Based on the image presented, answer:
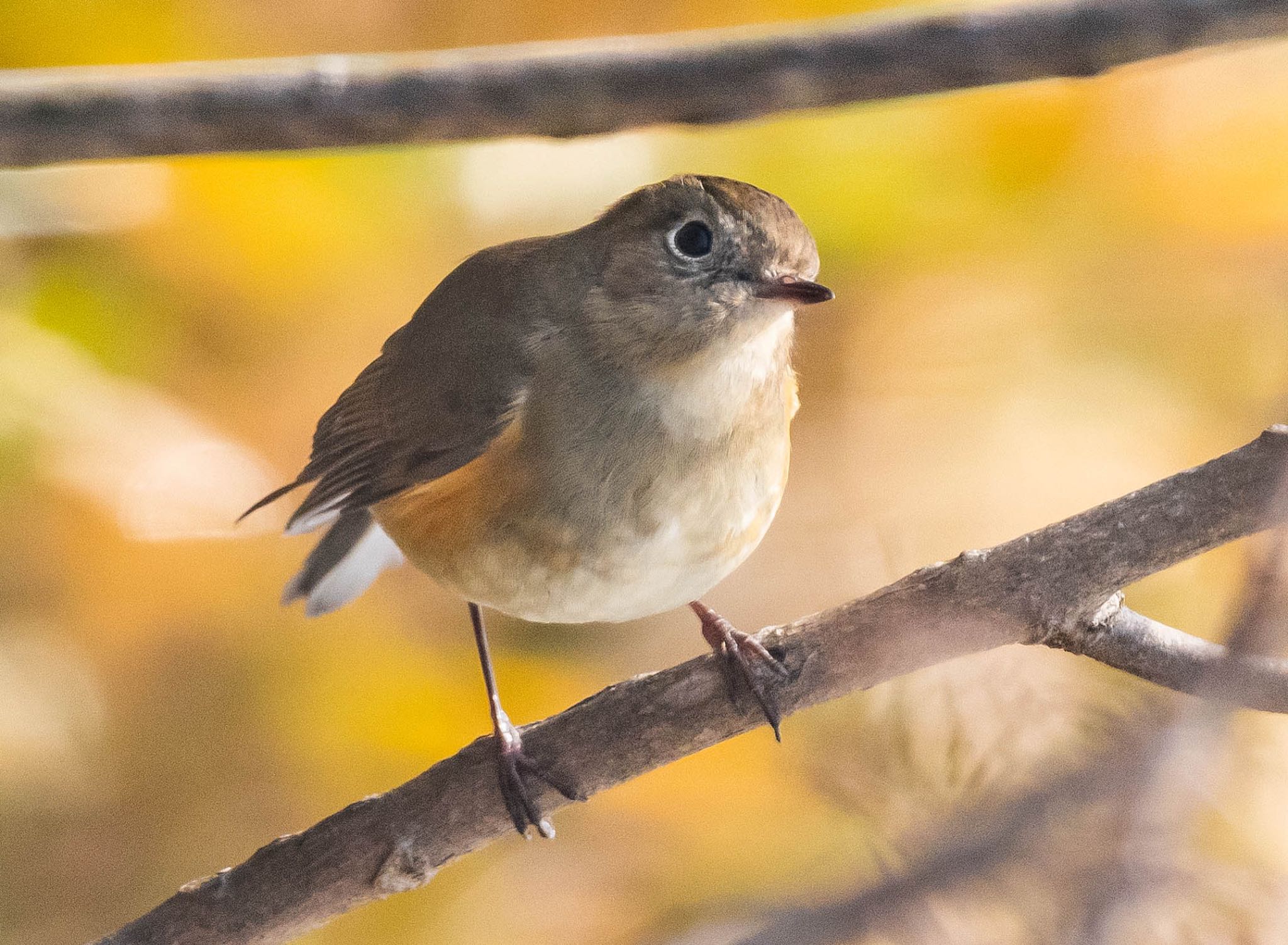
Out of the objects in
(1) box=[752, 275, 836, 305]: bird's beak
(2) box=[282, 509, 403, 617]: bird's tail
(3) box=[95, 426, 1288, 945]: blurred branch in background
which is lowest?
(3) box=[95, 426, 1288, 945]: blurred branch in background

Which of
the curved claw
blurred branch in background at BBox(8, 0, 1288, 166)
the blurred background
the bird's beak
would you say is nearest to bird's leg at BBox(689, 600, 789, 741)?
the curved claw

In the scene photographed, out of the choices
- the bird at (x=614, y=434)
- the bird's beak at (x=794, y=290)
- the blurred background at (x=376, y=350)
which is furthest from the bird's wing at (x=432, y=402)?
the blurred background at (x=376, y=350)

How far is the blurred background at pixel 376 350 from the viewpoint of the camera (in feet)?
5.15

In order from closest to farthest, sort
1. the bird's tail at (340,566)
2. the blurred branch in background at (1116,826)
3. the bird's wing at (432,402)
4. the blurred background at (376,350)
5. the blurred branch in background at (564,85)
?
the blurred branch in background at (1116,826) → the blurred branch in background at (564,85) → the bird's wing at (432,402) → the bird's tail at (340,566) → the blurred background at (376,350)

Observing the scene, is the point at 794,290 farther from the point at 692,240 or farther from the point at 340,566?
the point at 340,566

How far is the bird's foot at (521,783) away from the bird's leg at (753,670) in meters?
0.16

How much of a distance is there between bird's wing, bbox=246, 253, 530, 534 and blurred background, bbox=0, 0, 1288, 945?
47 centimetres

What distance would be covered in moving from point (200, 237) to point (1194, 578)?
1.31m

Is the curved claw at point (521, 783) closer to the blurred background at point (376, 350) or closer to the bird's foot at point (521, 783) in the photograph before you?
the bird's foot at point (521, 783)

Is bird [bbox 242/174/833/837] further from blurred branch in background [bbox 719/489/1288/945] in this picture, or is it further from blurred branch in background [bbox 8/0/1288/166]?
blurred branch in background [bbox 719/489/1288/945]

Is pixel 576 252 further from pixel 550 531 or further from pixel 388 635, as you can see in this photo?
pixel 388 635

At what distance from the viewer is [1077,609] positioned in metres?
0.89

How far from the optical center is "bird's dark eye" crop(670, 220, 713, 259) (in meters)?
0.94

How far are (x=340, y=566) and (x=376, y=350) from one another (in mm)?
347
